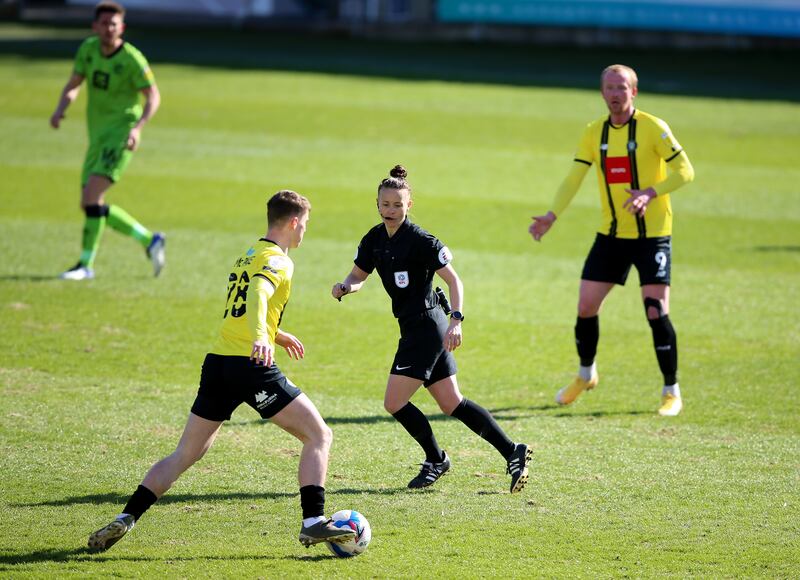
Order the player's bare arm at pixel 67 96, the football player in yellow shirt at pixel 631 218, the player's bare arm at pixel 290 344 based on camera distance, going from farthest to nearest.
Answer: the player's bare arm at pixel 67 96 → the football player in yellow shirt at pixel 631 218 → the player's bare arm at pixel 290 344

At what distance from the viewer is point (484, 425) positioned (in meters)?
6.61

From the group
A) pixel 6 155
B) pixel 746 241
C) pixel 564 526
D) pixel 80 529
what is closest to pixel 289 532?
pixel 80 529

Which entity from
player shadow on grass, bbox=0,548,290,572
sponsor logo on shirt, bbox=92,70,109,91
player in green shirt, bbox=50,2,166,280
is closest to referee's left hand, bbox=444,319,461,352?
player shadow on grass, bbox=0,548,290,572

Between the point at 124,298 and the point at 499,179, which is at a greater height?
the point at 499,179

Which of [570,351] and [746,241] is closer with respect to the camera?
[570,351]

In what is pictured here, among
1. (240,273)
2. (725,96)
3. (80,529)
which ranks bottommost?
(80,529)

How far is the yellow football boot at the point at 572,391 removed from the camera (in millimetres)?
8391

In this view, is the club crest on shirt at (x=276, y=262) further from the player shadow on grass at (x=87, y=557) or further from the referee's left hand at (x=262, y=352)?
the player shadow on grass at (x=87, y=557)

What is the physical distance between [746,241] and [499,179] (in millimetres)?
4658

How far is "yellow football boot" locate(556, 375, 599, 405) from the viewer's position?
8.39 m

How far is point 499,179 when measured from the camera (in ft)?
58.0

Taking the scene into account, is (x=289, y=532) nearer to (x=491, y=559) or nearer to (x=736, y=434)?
(x=491, y=559)

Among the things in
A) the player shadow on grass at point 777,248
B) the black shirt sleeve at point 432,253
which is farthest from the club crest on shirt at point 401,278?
the player shadow on grass at point 777,248

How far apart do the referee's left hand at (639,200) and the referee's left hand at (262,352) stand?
3.45m
